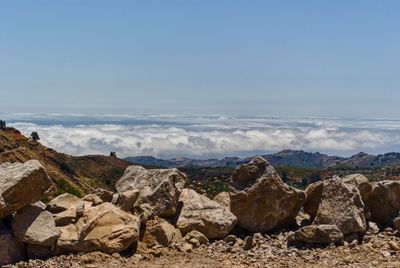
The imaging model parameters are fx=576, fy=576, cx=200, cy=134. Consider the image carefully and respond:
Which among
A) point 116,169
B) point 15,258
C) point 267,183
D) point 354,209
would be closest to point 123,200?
point 15,258

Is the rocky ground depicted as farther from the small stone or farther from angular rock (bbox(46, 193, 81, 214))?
angular rock (bbox(46, 193, 81, 214))

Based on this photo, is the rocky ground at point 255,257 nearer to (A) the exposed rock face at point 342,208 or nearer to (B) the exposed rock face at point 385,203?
(A) the exposed rock face at point 342,208

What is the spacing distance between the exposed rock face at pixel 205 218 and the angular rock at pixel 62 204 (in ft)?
13.2

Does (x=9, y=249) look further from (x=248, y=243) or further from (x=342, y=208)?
(x=342, y=208)

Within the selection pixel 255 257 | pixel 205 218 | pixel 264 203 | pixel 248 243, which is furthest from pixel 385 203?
pixel 205 218

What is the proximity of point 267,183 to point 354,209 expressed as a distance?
3.28 m

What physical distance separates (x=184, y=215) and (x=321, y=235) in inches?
198

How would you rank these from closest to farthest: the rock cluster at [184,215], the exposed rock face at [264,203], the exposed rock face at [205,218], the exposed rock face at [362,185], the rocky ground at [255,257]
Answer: the rocky ground at [255,257]
the rock cluster at [184,215]
the exposed rock face at [205,218]
the exposed rock face at [264,203]
the exposed rock face at [362,185]

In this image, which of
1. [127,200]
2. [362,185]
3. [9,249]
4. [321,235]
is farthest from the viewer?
[362,185]

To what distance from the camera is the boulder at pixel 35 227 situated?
1798 cm

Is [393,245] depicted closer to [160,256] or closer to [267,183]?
[267,183]

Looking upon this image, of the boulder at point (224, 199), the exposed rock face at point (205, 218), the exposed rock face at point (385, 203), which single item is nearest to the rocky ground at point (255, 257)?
the exposed rock face at point (205, 218)

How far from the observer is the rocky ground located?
1773 cm

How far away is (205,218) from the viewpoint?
68.7ft
